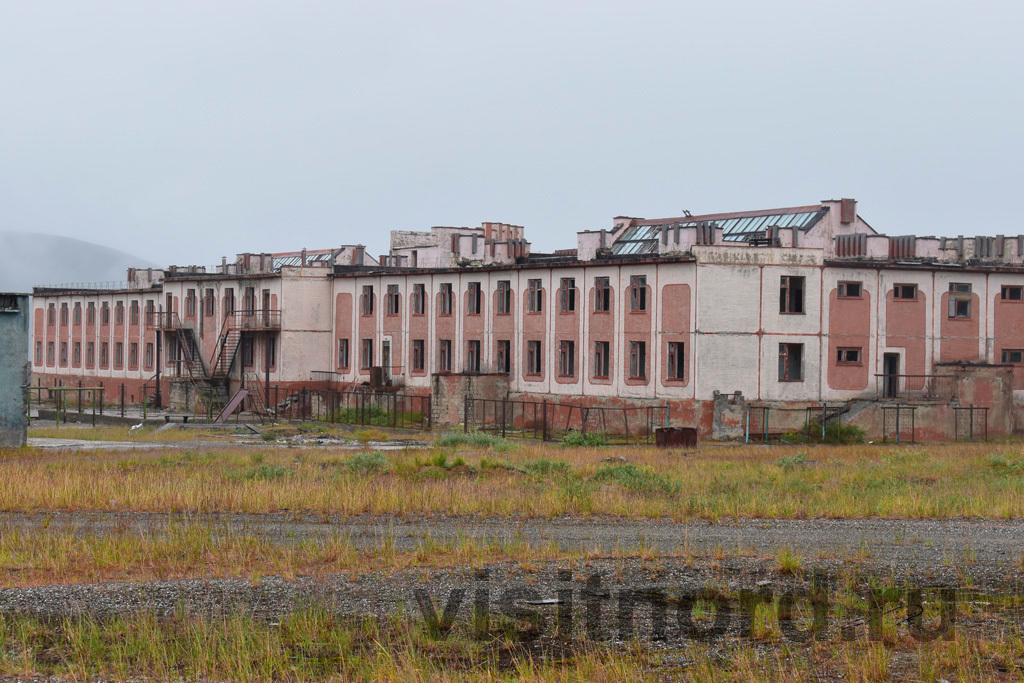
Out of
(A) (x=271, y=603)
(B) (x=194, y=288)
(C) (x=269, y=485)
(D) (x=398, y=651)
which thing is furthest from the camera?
(B) (x=194, y=288)

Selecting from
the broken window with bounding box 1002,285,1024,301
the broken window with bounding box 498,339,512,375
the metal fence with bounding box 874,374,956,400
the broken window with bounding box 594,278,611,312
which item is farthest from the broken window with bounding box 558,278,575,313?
the broken window with bounding box 1002,285,1024,301

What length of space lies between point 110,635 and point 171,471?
14111 mm

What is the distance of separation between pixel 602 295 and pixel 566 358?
10.4ft

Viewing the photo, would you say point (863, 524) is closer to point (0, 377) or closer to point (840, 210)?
point (0, 377)

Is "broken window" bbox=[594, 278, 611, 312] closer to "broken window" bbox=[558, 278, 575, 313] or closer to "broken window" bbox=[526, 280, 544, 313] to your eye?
"broken window" bbox=[558, 278, 575, 313]

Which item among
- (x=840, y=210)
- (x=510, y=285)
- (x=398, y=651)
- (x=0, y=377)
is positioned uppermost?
(x=840, y=210)

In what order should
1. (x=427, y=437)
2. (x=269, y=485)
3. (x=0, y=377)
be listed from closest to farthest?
(x=269, y=485)
(x=0, y=377)
(x=427, y=437)

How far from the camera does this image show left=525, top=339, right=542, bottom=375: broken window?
5241 cm

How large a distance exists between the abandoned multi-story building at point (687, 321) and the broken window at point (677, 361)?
8cm

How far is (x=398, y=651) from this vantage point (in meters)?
13.5

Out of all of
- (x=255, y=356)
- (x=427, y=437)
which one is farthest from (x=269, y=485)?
(x=255, y=356)

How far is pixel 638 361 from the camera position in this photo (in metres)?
48.4

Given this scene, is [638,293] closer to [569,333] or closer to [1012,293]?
[569,333]

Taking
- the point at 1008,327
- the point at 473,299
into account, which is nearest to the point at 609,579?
the point at 1008,327
